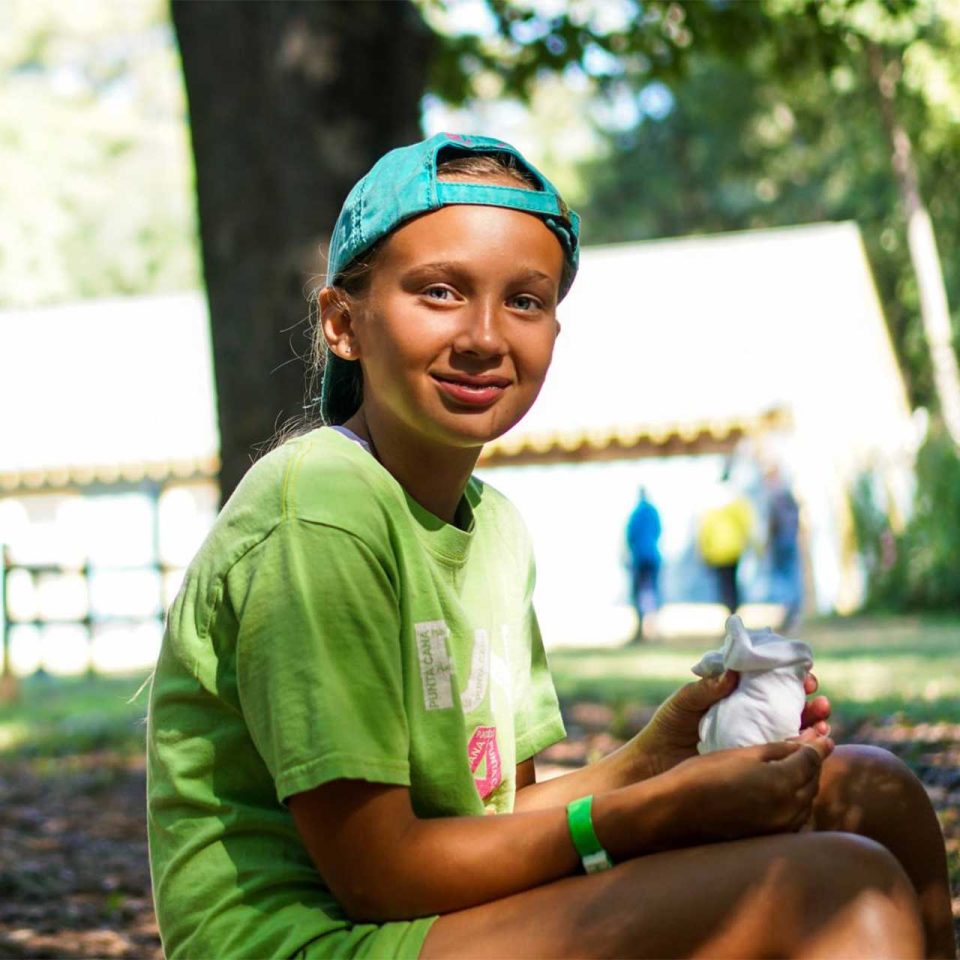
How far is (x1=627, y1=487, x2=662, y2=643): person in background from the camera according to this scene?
61.9ft

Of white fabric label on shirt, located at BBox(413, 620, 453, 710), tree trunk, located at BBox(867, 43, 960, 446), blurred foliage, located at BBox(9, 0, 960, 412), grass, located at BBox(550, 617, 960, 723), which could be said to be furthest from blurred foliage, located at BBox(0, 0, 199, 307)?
white fabric label on shirt, located at BBox(413, 620, 453, 710)

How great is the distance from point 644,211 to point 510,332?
120 ft

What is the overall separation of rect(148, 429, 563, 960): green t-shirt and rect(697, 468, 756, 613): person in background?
15577 mm

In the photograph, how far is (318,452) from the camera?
2.33 metres

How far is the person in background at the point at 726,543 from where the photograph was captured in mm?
17891

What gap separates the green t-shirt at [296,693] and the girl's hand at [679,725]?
330 mm

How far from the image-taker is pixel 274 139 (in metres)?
6.82

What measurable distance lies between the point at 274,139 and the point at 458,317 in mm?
4615

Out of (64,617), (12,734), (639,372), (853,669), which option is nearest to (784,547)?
(853,669)

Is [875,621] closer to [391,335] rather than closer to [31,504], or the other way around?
[31,504]

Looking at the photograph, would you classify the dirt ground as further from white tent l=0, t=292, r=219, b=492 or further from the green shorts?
white tent l=0, t=292, r=219, b=492

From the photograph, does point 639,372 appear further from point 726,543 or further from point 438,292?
point 438,292

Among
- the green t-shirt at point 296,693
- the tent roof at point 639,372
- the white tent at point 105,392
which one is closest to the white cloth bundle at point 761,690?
the green t-shirt at point 296,693

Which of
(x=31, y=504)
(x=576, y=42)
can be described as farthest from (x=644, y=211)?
(x=576, y=42)
